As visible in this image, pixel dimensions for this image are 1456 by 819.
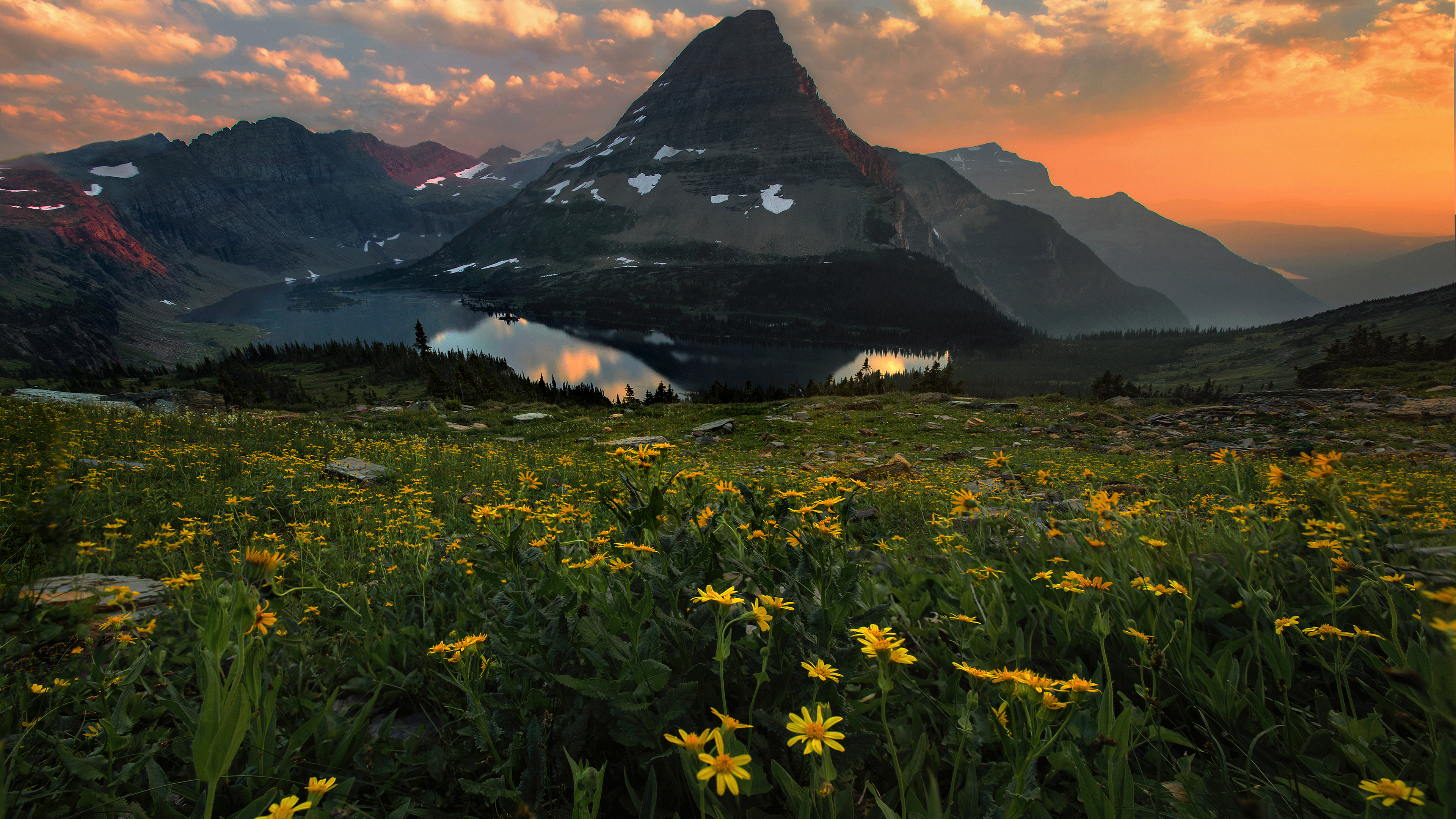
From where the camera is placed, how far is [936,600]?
2.82m

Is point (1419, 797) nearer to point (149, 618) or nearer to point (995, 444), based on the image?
point (149, 618)

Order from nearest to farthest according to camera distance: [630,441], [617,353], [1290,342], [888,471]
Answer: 1. [888,471]
2. [630,441]
3. [1290,342]
4. [617,353]

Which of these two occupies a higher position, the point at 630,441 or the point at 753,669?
the point at 753,669

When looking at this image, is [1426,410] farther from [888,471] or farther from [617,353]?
[617,353]

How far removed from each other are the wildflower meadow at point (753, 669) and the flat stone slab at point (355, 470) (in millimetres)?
3900

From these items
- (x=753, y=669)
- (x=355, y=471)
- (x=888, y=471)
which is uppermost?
(x=753, y=669)

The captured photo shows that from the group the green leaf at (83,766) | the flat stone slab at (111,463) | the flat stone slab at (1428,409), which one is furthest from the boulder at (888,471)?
the flat stone slab at (1428,409)

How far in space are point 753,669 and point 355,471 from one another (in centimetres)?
864

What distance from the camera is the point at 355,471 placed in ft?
27.1

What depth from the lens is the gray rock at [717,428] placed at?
64.1ft

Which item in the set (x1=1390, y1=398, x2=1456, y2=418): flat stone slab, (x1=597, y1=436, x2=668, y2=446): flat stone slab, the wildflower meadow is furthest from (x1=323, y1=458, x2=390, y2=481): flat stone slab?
(x1=1390, y1=398, x2=1456, y2=418): flat stone slab

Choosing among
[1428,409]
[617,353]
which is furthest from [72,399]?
[617,353]

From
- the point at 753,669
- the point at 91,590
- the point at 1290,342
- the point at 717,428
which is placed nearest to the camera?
the point at 753,669

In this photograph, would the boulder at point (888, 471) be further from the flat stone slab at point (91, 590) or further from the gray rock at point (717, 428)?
the gray rock at point (717, 428)
